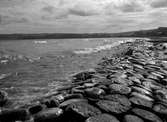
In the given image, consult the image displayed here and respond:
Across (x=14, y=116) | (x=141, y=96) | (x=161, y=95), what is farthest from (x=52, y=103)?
(x=161, y=95)

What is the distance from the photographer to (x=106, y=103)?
3568mm

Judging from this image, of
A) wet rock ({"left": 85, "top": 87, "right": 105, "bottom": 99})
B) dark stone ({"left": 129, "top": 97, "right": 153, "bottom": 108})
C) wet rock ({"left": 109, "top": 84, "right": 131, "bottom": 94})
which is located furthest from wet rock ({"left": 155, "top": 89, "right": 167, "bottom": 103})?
wet rock ({"left": 85, "top": 87, "right": 105, "bottom": 99})

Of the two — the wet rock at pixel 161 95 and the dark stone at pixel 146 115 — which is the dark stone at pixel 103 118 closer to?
the dark stone at pixel 146 115

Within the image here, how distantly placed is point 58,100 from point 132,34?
121 metres

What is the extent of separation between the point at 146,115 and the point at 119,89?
1196 millimetres

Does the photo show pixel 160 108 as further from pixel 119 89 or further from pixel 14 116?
pixel 14 116

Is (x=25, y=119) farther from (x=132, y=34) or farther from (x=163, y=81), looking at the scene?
(x=132, y=34)

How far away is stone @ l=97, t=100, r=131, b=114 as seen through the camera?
3289mm

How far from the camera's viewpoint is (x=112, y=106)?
3445mm

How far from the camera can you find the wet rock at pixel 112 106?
3290 millimetres

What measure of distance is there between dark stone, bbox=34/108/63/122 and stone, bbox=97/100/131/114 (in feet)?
2.73

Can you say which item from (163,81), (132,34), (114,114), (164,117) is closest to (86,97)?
(114,114)

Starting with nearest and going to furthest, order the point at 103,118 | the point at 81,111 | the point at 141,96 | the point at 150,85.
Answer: the point at 103,118, the point at 81,111, the point at 141,96, the point at 150,85

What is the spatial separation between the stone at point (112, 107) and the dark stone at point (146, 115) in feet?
→ 0.59
